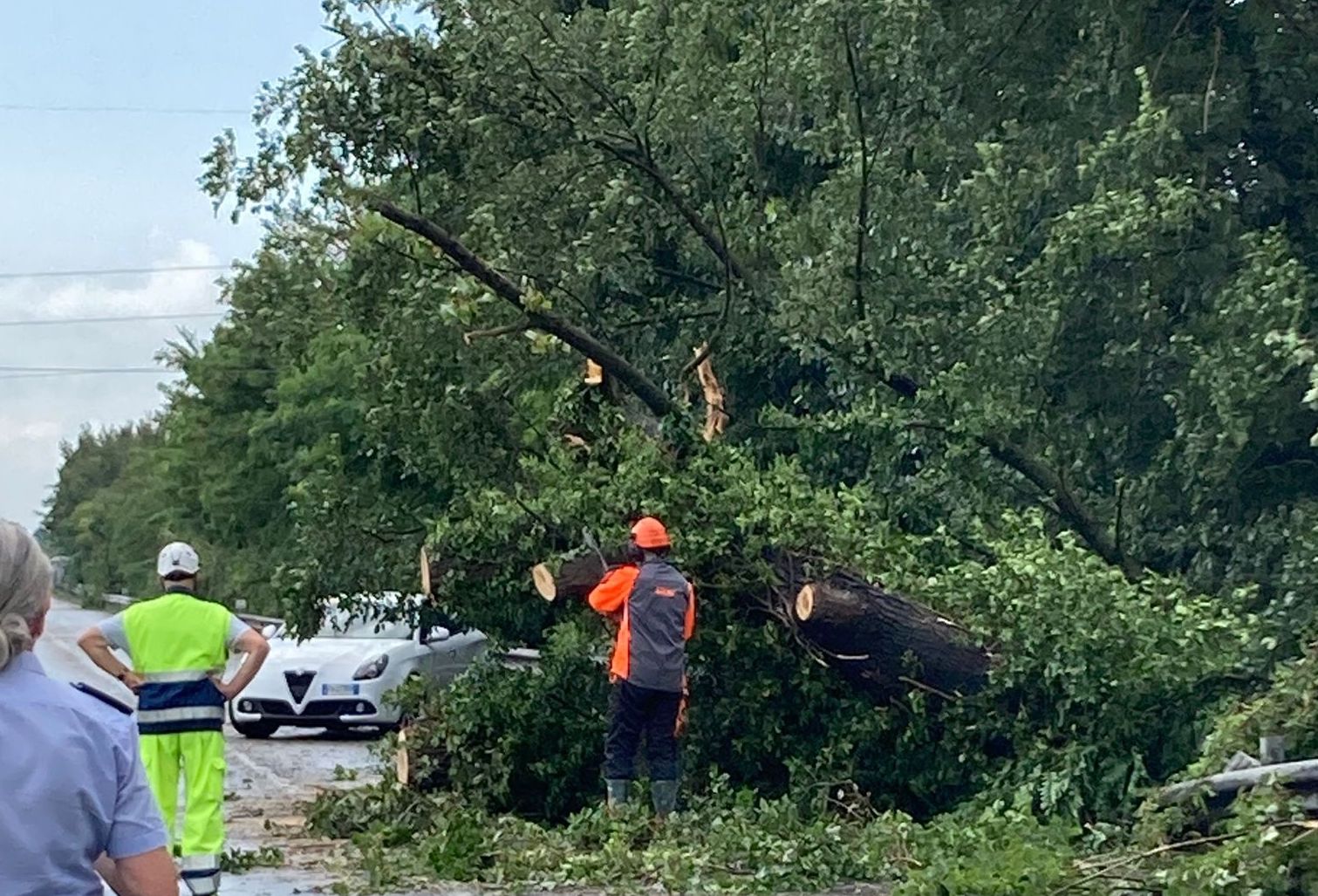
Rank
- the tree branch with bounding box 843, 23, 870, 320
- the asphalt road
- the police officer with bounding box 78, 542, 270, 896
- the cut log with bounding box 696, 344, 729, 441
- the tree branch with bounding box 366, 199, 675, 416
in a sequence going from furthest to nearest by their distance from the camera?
the cut log with bounding box 696, 344, 729, 441, the tree branch with bounding box 843, 23, 870, 320, the tree branch with bounding box 366, 199, 675, 416, the asphalt road, the police officer with bounding box 78, 542, 270, 896

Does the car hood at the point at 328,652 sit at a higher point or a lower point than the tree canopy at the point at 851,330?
lower

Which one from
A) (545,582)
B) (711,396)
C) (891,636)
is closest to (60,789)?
(891,636)

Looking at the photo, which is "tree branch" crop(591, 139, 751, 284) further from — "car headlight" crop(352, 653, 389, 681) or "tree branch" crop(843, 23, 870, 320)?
"car headlight" crop(352, 653, 389, 681)

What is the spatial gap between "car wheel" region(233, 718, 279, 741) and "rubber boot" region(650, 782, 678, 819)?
914 cm

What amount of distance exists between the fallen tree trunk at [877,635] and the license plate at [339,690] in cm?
823

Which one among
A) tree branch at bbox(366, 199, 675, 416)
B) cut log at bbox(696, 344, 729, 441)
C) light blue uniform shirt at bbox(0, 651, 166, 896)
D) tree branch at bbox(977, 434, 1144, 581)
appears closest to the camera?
light blue uniform shirt at bbox(0, 651, 166, 896)

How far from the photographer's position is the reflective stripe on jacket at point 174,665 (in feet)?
25.8

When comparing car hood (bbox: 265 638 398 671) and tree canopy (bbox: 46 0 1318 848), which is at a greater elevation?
tree canopy (bbox: 46 0 1318 848)

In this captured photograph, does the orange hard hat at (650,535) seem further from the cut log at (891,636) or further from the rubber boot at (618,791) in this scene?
the rubber boot at (618,791)

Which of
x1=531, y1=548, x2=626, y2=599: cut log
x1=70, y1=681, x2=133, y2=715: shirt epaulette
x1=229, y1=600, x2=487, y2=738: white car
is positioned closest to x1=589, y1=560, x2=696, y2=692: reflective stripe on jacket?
x1=531, y1=548, x2=626, y2=599: cut log

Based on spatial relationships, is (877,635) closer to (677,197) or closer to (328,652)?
(677,197)

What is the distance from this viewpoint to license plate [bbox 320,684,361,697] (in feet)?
57.9

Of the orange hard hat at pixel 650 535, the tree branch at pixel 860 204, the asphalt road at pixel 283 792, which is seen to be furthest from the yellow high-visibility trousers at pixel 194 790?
the tree branch at pixel 860 204

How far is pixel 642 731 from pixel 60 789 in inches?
283
